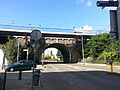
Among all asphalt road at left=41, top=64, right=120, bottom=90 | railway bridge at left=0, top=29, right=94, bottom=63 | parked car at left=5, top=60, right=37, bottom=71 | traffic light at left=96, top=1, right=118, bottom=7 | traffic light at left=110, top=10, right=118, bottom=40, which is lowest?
asphalt road at left=41, top=64, right=120, bottom=90

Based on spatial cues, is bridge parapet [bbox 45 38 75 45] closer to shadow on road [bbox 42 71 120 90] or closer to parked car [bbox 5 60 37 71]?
parked car [bbox 5 60 37 71]

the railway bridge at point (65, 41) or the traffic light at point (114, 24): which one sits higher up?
the railway bridge at point (65, 41)

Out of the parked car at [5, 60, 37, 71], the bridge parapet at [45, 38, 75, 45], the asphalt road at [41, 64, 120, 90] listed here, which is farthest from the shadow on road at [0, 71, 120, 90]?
the bridge parapet at [45, 38, 75, 45]

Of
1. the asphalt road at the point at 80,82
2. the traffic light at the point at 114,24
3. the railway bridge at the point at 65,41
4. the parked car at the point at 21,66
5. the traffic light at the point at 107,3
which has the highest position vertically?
the railway bridge at the point at 65,41

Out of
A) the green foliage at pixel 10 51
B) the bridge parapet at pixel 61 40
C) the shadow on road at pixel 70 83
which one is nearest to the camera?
the shadow on road at pixel 70 83

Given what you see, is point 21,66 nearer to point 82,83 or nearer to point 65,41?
point 82,83

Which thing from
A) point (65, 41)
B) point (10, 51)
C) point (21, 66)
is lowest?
point (21, 66)

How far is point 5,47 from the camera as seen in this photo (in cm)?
4016

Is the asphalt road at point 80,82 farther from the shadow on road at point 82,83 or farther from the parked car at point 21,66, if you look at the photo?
the parked car at point 21,66

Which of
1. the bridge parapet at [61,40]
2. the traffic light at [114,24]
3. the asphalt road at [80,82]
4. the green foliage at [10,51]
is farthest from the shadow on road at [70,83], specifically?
the bridge parapet at [61,40]

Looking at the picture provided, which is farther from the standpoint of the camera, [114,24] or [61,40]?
[61,40]

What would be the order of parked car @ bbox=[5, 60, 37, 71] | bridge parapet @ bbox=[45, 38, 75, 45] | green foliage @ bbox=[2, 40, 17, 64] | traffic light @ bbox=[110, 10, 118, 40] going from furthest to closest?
1. bridge parapet @ bbox=[45, 38, 75, 45]
2. green foliage @ bbox=[2, 40, 17, 64]
3. parked car @ bbox=[5, 60, 37, 71]
4. traffic light @ bbox=[110, 10, 118, 40]

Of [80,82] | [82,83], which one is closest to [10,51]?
[80,82]

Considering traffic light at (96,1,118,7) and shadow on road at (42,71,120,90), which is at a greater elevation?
traffic light at (96,1,118,7)
